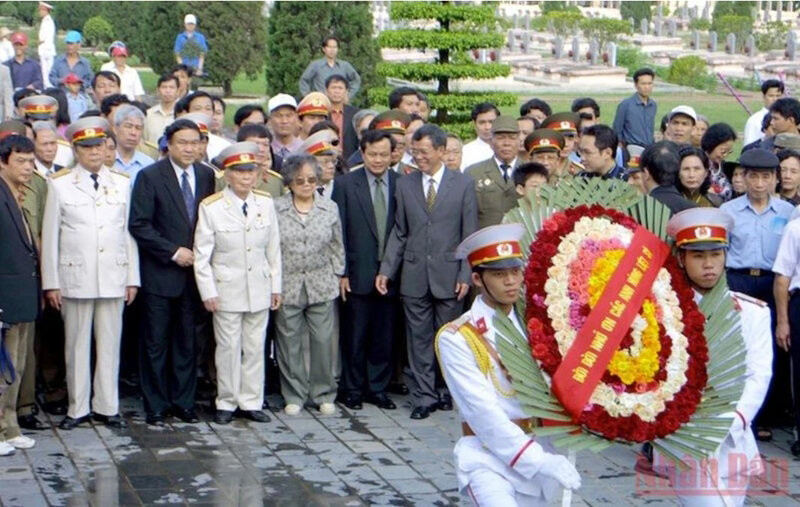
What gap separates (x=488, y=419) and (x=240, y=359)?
14.2ft

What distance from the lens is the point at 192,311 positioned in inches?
396

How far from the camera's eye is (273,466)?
891cm

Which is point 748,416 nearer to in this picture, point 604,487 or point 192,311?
point 604,487

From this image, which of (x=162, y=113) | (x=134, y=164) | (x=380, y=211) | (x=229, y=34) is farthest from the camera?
(x=229, y=34)

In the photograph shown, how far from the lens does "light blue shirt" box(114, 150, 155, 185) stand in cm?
1061

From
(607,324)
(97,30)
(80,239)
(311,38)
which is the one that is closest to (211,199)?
(80,239)

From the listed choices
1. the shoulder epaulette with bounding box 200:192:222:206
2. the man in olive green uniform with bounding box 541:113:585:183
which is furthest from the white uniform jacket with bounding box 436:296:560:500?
the man in olive green uniform with bounding box 541:113:585:183

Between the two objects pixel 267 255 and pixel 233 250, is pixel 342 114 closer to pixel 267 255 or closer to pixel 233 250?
pixel 267 255

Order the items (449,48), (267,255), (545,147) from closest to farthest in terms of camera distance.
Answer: (267,255)
(545,147)
(449,48)

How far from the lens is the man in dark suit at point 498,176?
10695 mm

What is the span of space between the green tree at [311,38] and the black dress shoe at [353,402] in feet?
48.2

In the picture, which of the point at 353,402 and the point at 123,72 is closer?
the point at 353,402

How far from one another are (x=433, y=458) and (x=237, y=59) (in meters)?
23.1

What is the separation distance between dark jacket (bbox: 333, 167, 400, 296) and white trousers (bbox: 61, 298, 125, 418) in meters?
1.72
